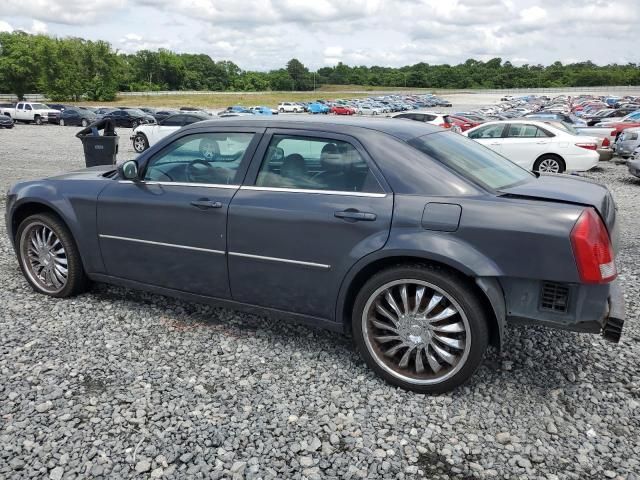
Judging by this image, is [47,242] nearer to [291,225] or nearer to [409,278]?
[291,225]

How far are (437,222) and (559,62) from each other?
192m

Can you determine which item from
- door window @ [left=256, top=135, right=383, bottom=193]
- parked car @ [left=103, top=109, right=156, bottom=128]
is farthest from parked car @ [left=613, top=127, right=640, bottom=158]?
parked car @ [left=103, top=109, right=156, bottom=128]

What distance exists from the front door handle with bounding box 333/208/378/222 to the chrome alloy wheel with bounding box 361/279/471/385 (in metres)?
0.40

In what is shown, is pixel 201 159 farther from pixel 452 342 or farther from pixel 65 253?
pixel 452 342

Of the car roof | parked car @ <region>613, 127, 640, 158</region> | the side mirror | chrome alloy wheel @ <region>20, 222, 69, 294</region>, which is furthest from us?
parked car @ <region>613, 127, 640, 158</region>

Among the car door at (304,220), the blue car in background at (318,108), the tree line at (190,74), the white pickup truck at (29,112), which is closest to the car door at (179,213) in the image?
the car door at (304,220)

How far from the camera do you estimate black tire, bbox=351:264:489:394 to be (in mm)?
2926

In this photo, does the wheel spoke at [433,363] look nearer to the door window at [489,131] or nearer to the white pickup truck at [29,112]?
the door window at [489,131]

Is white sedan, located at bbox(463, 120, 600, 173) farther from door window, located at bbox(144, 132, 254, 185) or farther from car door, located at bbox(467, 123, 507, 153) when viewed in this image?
door window, located at bbox(144, 132, 254, 185)

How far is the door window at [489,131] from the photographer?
43.8ft

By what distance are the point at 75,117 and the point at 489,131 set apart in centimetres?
3171

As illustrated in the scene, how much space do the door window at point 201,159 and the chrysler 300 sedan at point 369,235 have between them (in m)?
0.01

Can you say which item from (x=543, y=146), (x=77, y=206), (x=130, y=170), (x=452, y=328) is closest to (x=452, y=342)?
(x=452, y=328)

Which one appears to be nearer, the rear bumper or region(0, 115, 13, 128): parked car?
the rear bumper
